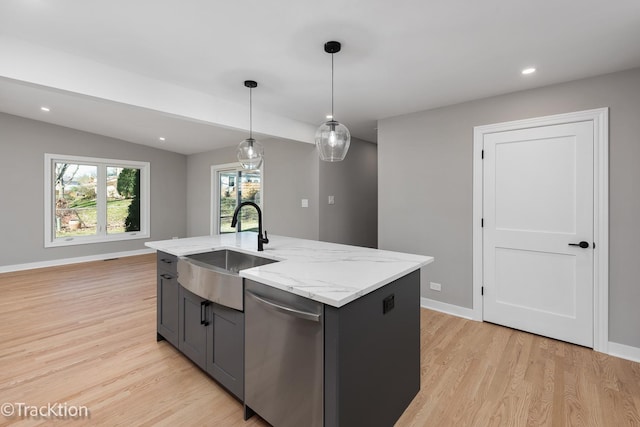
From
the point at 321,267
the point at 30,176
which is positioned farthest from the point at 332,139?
the point at 30,176

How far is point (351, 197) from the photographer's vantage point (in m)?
5.25

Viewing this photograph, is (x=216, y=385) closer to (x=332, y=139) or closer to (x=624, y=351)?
(x=332, y=139)

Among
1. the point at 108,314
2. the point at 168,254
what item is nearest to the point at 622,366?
the point at 168,254

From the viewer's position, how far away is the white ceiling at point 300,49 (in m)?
1.77

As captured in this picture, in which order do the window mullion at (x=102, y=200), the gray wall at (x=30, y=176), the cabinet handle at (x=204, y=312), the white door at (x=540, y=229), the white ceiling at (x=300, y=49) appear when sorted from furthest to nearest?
the window mullion at (x=102, y=200) → the gray wall at (x=30, y=176) → the white door at (x=540, y=229) → the cabinet handle at (x=204, y=312) → the white ceiling at (x=300, y=49)

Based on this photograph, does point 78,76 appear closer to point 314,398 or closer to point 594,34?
point 314,398

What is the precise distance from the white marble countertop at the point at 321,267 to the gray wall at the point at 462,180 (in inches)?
58.4

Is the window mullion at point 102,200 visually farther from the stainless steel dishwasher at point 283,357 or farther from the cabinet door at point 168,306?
the stainless steel dishwasher at point 283,357

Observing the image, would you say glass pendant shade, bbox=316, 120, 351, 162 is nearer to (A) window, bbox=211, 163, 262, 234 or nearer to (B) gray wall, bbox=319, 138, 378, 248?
(B) gray wall, bbox=319, 138, 378, 248

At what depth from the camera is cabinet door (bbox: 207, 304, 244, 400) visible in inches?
71.2

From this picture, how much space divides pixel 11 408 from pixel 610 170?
15.3 ft

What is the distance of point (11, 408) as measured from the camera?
73.2 inches

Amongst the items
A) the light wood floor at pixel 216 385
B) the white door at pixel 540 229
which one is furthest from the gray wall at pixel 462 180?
the light wood floor at pixel 216 385

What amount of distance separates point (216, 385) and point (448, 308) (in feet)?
8.32
